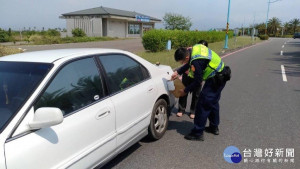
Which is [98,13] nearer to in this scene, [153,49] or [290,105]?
[153,49]

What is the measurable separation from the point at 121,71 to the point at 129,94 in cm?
33

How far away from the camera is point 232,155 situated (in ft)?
11.7

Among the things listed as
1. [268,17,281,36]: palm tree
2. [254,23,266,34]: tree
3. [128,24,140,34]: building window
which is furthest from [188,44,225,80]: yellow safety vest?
[268,17,281,36]: palm tree

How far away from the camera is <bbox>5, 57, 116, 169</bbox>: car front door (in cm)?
196

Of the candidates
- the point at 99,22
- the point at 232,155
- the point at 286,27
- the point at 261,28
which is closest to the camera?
the point at 232,155

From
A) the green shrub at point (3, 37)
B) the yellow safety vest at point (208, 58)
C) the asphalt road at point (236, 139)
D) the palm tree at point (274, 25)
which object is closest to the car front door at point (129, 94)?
the asphalt road at point (236, 139)

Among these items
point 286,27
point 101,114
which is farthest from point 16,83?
point 286,27

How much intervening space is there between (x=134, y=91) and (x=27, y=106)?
4.82 ft

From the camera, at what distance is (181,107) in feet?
16.9

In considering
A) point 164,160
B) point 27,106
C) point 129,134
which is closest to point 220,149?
point 164,160

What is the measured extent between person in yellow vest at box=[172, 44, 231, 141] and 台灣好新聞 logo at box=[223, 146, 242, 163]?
45 cm

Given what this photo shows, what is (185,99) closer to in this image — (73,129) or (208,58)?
(208,58)

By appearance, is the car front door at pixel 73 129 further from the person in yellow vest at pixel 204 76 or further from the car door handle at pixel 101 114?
the person in yellow vest at pixel 204 76

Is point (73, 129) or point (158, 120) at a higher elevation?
point (73, 129)
